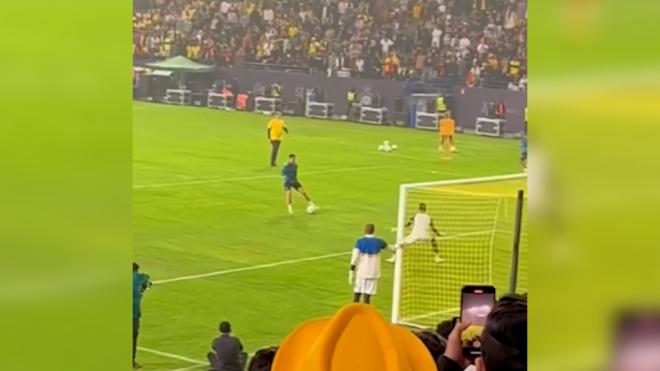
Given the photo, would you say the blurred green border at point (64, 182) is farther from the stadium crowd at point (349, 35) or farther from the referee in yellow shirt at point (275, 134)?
the stadium crowd at point (349, 35)

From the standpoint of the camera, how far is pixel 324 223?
11.2 metres

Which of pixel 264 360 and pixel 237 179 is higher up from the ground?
pixel 264 360

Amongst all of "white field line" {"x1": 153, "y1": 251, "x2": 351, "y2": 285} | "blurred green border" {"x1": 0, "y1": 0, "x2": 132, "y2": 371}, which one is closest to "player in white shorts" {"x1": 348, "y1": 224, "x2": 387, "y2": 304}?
"white field line" {"x1": 153, "y1": 251, "x2": 351, "y2": 285}

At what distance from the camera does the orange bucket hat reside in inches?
38.4

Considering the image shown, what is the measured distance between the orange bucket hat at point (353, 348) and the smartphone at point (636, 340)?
20 centimetres

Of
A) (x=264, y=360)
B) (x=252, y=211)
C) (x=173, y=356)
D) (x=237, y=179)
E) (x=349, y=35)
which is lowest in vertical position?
(x=173, y=356)

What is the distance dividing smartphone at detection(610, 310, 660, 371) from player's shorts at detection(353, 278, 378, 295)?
23.2ft

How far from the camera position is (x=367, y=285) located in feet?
26.2

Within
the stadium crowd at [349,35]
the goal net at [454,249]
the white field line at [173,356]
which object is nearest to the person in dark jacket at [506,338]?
the goal net at [454,249]

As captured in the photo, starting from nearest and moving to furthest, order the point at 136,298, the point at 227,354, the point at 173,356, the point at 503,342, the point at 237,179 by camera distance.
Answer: the point at 503,342 < the point at 136,298 < the point at 227,354 < the point at 173,356 < the point at 237,179

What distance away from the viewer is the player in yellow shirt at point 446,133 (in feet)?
45.9

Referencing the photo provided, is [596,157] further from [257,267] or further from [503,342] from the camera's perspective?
[257,267]

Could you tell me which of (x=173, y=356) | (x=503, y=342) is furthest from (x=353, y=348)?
(x=173, y=356)

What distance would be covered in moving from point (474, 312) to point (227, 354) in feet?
15.6
